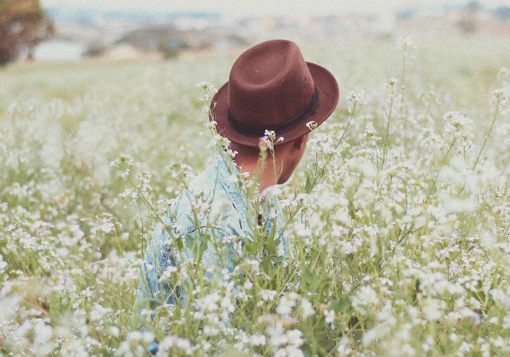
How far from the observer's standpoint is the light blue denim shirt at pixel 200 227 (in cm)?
195

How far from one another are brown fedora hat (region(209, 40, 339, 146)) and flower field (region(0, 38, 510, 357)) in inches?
7.3

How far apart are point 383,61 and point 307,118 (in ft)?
50.6

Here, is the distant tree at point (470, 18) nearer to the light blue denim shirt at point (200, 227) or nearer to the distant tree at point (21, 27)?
the distant tree at point (21, 27)

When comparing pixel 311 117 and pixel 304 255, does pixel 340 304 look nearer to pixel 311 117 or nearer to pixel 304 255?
pixel 304 255

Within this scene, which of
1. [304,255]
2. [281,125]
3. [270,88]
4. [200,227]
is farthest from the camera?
[281,125]

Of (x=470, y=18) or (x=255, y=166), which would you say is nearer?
(x=255, y=166)

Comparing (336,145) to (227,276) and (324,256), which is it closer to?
(324,256)

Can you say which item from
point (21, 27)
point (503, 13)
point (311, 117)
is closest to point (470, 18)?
point (503, 13)

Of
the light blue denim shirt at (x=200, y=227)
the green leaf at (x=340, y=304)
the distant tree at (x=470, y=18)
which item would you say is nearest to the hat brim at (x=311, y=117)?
the light blue denim shirt at (x=200, y=227)

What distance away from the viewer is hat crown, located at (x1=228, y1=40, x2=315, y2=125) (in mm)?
2566

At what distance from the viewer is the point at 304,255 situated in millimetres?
1968

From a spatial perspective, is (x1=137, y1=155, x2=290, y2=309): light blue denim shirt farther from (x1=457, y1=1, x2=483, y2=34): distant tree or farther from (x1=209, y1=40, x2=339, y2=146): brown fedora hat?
(x1=457, y1=1, x2=483, y2=34): distant tree

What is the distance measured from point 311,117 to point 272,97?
1.10 feet

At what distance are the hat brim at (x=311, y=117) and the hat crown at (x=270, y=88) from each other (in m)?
0.11
